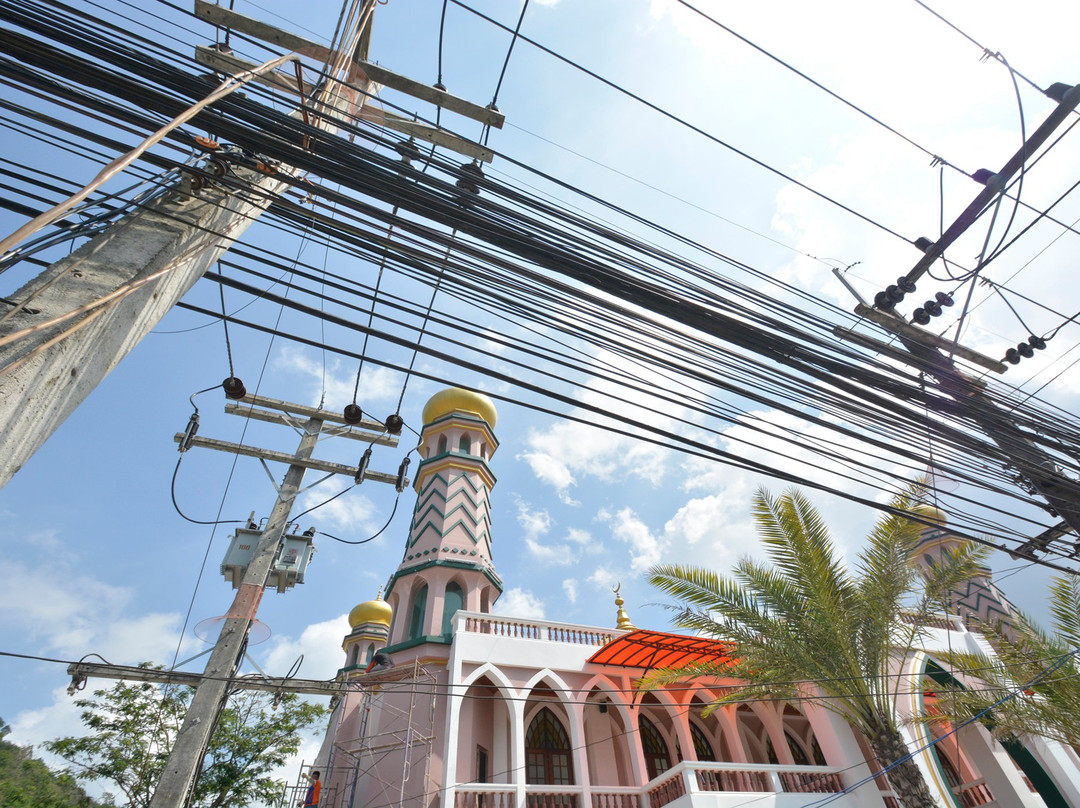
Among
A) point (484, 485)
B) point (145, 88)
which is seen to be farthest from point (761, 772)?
point (145, 88)

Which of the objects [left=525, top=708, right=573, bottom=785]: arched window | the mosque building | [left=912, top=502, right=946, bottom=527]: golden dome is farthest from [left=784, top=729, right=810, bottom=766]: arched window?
Result: [left=912, top=502, right=946, bottom=527]: golden dome

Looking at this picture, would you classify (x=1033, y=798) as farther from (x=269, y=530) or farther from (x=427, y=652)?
(x=269, y=530)

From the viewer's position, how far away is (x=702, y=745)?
16.0 meters

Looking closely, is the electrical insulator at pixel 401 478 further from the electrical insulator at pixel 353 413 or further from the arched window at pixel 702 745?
the arched window at pixel 702 745

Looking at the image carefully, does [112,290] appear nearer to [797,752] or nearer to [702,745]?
[702,745]

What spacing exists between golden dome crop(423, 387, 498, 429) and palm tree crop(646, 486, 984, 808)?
9615 mm

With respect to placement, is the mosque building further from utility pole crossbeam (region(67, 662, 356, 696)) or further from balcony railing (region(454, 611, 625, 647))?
utility pole crossbeam (region(67, 662, 356, 696))

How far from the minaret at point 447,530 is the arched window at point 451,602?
2 centimetres

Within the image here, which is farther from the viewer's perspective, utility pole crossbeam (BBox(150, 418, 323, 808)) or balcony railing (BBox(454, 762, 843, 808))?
balcony railing (BBox(454, 762, 843, 808))

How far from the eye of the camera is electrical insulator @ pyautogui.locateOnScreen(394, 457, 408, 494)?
9992mm

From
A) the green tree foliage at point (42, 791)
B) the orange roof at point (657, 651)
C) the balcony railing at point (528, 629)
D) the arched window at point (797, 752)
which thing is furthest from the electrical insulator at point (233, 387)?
the arched window at point (797, 752)

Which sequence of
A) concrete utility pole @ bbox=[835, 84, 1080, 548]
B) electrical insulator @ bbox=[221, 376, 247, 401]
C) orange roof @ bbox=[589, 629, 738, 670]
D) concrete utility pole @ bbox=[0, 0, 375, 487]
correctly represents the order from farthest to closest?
orange roof @ bbox=[589, 629, 738, 670], electrical insulator @ bbox=[221, 376, 247, 401], concrete utility pole @ bbox=[835, 84, 1080, 548], concrete utility pole @ bbox=[0, 0, 375, 487]

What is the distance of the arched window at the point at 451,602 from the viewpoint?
14.6 meters

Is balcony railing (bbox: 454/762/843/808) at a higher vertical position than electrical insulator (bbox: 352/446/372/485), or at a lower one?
lower
